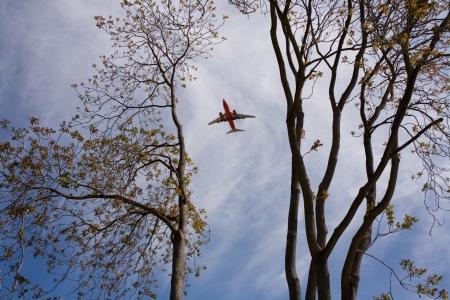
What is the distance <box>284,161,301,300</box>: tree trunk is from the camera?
6.92 m

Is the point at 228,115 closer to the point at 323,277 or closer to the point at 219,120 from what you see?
the point at 219,120

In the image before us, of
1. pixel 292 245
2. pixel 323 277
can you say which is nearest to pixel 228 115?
pixel 292 245

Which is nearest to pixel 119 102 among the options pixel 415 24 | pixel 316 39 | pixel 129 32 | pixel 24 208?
pixel 129 32

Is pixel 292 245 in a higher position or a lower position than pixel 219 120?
lower

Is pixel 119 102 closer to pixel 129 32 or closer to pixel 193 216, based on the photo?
pixel 129 32

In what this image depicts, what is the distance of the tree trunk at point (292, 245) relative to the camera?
692 cm

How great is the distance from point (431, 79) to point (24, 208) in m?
7.55

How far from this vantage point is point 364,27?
6.94 metres

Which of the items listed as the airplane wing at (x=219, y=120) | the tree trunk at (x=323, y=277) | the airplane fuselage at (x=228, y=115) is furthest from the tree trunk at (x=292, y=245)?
the airplane wing at (x=219, y=120)

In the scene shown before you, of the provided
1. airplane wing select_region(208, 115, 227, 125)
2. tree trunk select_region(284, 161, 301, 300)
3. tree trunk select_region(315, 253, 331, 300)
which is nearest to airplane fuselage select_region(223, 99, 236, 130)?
airplane wing select_region(208, 115, 227, 125)

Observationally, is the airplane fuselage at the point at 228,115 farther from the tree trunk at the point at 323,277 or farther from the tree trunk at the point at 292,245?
the tree trunk at the point at 323,277

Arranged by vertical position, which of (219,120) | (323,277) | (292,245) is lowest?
(323,277)

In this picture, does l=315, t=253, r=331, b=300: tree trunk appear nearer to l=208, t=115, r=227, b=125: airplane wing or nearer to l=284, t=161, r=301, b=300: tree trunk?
l=284, t=161, r=301, b=300: tree trunk

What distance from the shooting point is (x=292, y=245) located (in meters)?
7.23
